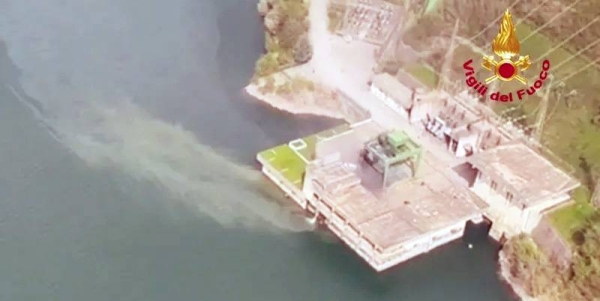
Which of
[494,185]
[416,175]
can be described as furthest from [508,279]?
[416,175]

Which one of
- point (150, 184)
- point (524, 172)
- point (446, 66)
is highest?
point (446, 66)

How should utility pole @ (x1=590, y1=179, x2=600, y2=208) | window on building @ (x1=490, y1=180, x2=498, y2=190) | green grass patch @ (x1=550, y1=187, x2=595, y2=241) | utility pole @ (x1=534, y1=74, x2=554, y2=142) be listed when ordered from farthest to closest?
utility pole @ (x1=534, y1=74, x2=554, y2=142)
utility pole @ (x1=590, y1=179, x2=600, y2=208)
window on building @ (x1=490, y1=180, x2=498, y2=190)
green grass patch @ (x1=550, y1=187, x2=595, y2=241)

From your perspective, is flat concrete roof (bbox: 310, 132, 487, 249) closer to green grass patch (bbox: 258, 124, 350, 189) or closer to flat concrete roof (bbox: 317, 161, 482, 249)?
flat concrete roof (bbox: 317, 161, 482, 249)

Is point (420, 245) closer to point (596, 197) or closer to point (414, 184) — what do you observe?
point (414, 184)

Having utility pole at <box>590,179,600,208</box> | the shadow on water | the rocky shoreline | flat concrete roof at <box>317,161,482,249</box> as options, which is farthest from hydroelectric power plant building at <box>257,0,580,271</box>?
the rocky shoreline

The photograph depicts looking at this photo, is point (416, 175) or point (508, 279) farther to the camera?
point (416, 175)

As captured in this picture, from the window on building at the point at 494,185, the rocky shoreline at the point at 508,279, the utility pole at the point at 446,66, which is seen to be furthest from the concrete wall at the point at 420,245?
the utility pole at the point at 446,66

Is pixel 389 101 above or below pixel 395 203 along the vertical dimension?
above
